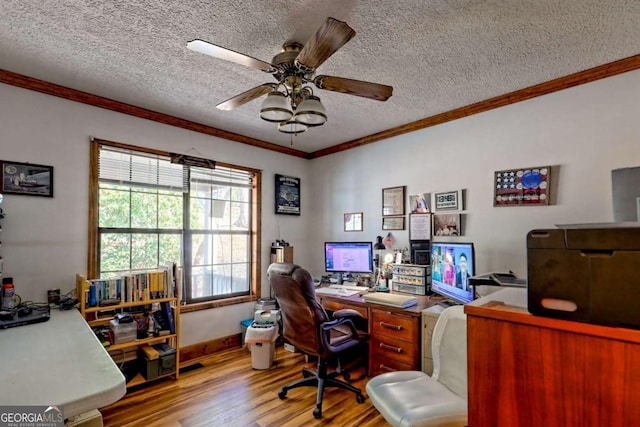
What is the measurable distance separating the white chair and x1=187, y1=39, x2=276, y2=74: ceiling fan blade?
176 cm

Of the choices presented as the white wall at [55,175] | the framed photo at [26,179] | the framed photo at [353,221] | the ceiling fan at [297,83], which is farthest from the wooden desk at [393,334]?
the framed photo at [26,179]

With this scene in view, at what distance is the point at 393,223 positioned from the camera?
3484 millimetres

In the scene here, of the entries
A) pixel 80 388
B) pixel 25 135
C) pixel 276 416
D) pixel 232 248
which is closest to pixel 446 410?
pixel 276 416

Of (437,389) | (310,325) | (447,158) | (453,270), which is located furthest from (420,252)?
(437,389)

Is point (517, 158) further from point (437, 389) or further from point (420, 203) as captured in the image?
point (437, 389)

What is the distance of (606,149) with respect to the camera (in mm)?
2201

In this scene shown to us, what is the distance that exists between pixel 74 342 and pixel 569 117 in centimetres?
349

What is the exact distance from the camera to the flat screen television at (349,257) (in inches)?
136

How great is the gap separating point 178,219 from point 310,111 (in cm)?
213

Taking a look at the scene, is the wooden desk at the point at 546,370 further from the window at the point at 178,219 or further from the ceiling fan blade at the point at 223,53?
→ the window at the point at 178,219

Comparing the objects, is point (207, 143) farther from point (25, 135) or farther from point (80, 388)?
point (80, 388)

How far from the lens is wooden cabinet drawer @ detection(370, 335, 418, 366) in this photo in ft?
8.02

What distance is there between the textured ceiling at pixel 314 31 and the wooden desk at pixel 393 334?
1.81m

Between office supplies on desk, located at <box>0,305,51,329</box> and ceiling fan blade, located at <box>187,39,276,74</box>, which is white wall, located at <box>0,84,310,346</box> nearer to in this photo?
office supplies on desk, located at <box>0,305,51,329</box>
